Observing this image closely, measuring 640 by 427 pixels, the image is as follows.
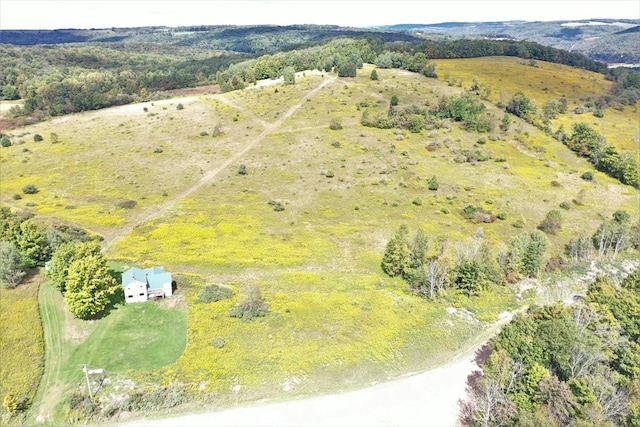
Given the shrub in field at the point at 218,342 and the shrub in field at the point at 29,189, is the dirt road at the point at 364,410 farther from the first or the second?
the shrub in field at the point at 29,189

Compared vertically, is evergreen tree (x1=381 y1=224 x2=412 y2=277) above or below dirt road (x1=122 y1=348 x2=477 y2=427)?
above

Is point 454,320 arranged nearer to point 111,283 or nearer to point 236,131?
point 111,283

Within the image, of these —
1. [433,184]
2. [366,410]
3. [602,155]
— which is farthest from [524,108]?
[366,410]

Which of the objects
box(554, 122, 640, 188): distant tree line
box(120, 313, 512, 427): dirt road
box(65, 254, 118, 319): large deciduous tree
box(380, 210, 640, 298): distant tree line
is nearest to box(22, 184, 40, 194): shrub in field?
box(65, 254, 118, 319): large deciduous tree

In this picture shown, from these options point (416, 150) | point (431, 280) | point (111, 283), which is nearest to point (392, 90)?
point (416, 150)

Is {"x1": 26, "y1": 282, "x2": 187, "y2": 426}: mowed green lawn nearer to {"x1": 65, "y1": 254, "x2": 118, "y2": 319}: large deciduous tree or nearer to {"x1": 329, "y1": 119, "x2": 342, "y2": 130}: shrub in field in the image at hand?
{"x1": 65, "y1": 254, "x2": 118, "y2": 319}: large deciduous tree
